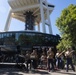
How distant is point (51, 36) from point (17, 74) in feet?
212

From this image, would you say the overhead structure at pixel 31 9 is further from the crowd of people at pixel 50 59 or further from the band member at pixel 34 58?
the band member at pixel 34 58

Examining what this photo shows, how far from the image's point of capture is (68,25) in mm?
24156

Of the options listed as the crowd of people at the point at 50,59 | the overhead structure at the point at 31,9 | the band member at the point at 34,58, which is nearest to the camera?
the crowd of people at the point at 50,59

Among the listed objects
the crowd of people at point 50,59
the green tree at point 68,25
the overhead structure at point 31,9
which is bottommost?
the crowd of people at point 50,59

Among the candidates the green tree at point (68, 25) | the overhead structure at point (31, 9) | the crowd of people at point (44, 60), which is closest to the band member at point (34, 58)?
the crowd of people at point (44, 60)

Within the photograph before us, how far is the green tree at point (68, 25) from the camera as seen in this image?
2384cm

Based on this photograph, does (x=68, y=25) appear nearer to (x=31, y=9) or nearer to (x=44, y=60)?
(x=44, y=60)

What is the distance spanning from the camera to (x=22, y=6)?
9738 centimetres

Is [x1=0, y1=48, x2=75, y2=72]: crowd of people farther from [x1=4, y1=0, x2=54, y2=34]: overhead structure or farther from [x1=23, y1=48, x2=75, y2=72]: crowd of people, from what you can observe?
[x1=4, y1=0, x2=54, y2=34]: overhead structure

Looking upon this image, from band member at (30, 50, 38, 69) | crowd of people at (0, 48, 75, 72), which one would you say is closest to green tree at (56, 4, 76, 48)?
crowd of people at (0, 48, 75, 72)

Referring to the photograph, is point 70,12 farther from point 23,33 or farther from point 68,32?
point 23,33

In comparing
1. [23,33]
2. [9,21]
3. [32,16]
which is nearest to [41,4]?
[32,16]

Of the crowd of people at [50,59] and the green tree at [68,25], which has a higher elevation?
the green tree at [68,25]

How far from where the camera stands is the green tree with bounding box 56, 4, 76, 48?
2384cm
